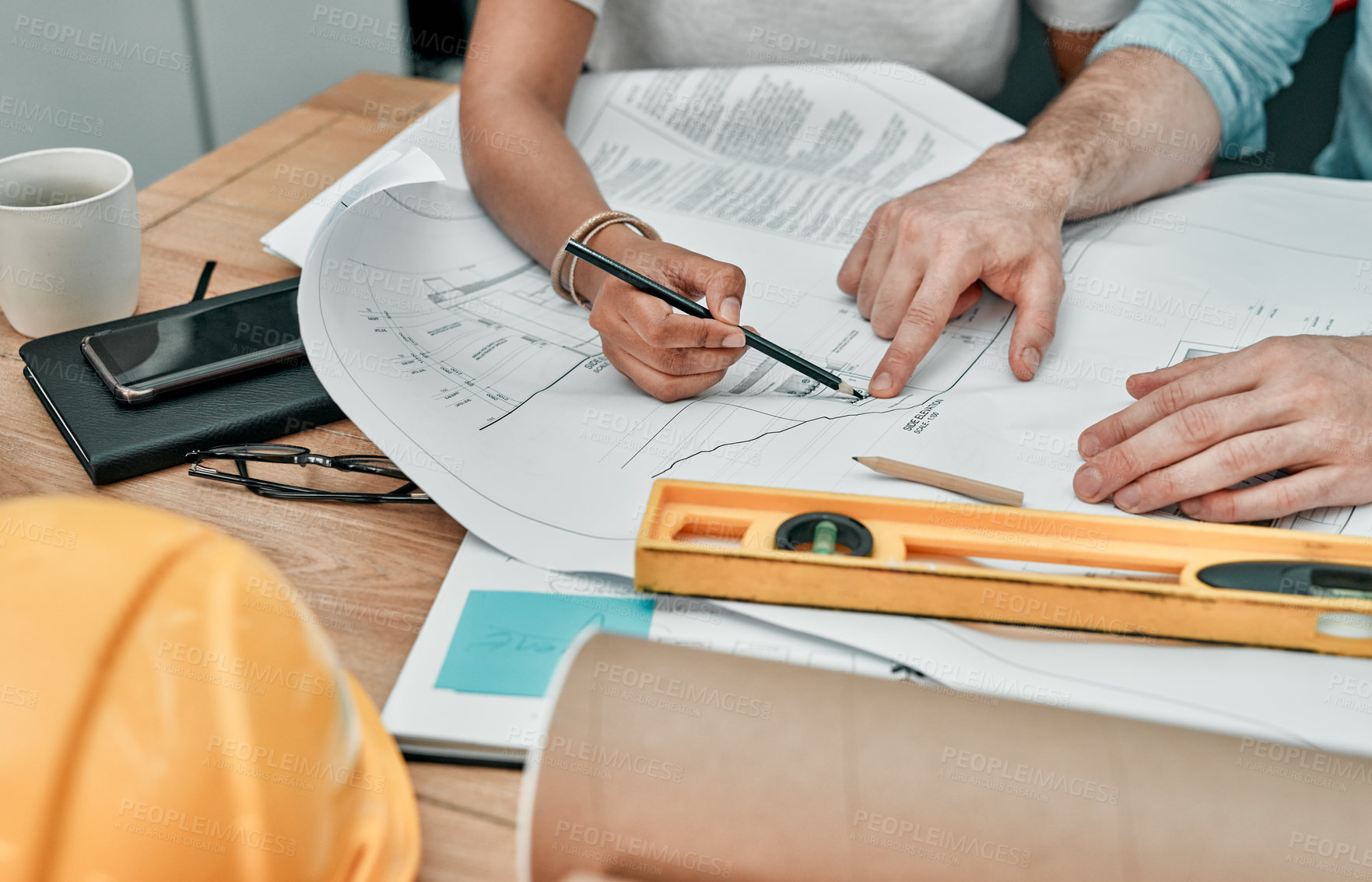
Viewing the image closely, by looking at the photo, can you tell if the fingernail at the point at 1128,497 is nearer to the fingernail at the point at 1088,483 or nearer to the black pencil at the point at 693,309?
the fingernail at the point at 1088,483

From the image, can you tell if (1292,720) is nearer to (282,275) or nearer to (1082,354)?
(1082,354)

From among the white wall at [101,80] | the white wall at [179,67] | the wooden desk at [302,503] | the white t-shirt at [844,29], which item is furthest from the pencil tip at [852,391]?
the white wall at [101,80]

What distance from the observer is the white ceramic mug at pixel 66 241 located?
2.06 ft

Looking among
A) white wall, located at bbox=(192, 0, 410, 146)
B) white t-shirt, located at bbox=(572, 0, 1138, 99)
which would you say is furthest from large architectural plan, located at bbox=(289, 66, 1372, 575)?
white wall, located at bbox=(192, 0, 410, 146)

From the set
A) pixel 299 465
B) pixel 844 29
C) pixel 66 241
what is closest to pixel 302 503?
pixel 299 465

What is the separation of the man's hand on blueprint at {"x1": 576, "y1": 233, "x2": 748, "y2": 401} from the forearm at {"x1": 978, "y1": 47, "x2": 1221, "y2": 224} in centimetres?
29

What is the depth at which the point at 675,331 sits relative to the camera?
1.91 ft

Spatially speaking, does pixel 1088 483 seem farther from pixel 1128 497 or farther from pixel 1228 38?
pixel 1228 38

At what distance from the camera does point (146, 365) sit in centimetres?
59

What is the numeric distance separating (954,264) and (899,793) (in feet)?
1.48

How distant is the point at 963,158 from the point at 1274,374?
42 cm

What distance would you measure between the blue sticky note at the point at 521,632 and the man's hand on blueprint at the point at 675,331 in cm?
18

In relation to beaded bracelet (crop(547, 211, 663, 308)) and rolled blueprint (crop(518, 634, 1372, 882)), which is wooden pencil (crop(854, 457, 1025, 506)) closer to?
rolled blueprint (crop(518, 634, 1372, 882))

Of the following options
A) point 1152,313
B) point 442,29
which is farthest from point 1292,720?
point 442,29
